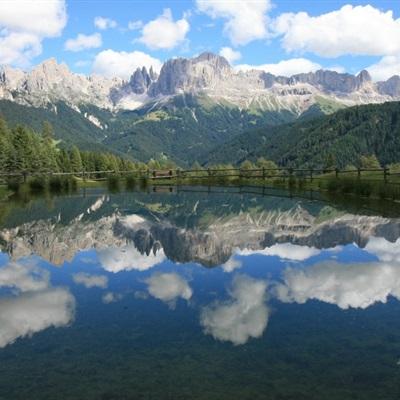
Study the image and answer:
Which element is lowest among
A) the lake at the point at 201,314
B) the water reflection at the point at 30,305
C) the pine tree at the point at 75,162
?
the water reflection at the point at 30,305

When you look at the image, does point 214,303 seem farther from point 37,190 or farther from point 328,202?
point 37,190

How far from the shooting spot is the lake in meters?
8.65

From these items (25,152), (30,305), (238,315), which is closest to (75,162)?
(25,152)

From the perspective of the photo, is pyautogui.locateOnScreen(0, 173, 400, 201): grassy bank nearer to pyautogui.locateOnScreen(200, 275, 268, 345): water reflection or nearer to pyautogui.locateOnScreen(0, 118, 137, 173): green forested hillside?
pyautogui.locateOnScreen(0, 118, 137, 173): green forested hillside

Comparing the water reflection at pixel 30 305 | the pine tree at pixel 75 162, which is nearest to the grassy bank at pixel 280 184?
the water reflection at pixel 30 305

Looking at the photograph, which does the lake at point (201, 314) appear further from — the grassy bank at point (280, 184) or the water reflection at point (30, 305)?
the grassy bank at point (280, 184)

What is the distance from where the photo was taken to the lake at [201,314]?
865 cm

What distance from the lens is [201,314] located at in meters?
12.3

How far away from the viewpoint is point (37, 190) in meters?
65.5

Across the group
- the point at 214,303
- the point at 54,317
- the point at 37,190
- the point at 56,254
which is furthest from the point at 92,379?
the point at 37,190

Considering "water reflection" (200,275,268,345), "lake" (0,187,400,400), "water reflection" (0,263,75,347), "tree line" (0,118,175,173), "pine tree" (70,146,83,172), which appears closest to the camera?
"lake" (0,187,400,400)

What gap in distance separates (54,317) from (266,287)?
254 inches


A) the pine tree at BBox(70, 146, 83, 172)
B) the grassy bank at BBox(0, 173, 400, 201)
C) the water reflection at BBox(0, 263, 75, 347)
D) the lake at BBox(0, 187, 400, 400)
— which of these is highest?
the pine tree at BBox(70, 146, 83, 172)

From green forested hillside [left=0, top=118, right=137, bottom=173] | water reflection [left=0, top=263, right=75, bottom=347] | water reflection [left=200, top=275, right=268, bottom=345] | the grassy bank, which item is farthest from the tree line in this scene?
water reflection [left=200, top=275, right=268, bottom=345]
